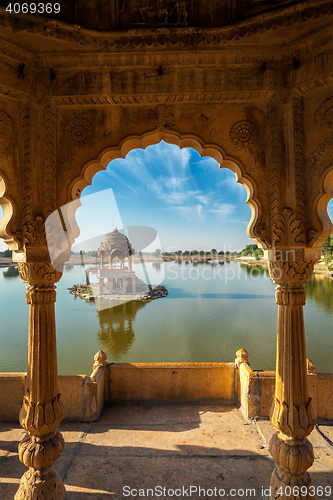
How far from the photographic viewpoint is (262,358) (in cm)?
1323

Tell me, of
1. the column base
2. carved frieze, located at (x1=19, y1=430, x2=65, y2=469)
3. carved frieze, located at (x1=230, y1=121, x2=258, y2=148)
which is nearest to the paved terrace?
the column base

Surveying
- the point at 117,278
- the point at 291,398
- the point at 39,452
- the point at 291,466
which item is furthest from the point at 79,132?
the point at 117,278

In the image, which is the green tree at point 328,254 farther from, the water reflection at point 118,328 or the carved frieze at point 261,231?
the carved frieze at point 261,231

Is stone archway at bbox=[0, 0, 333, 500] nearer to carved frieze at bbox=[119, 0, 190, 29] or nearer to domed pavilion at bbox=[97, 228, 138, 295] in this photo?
carved frieze at bbox=[119, 0, 190, 29]

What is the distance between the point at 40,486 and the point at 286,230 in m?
3.26

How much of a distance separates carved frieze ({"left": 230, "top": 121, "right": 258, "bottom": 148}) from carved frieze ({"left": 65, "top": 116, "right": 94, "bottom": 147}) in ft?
4.61

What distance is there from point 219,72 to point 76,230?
210cm

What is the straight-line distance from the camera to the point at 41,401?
2.80m

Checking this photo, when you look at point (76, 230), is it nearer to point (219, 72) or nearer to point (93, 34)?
point (93, 34)

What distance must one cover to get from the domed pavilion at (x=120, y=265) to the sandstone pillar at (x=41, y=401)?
21.7 meters

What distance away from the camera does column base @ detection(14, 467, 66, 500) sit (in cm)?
266

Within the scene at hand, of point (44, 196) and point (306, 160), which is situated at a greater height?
point (306, 160)

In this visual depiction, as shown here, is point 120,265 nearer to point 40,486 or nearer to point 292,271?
point 40,486

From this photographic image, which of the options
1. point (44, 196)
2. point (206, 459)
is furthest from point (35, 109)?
point (206, 459)
